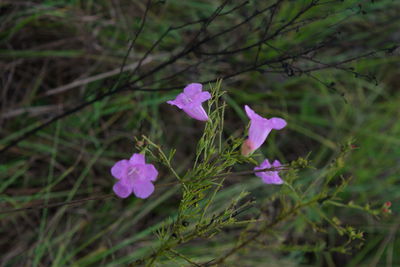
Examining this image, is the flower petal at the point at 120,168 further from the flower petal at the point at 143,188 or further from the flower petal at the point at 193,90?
the flower petal at the point at 193,90

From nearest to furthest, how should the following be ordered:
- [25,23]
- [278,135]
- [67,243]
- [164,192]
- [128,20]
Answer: [67,243], [25,23], [164,192], [128,20], [278,135]

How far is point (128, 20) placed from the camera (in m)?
2.85

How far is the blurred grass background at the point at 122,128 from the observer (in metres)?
2.35

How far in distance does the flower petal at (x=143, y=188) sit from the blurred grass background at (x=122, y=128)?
1.06m

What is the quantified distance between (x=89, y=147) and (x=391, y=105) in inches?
87.5

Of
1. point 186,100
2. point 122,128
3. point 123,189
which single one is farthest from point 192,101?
point 122,128

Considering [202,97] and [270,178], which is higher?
[202,97]

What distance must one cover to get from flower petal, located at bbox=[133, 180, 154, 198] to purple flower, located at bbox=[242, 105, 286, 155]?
28cm

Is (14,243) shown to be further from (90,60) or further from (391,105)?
(391,105)

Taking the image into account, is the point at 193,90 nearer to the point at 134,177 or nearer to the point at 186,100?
the point at 186,100

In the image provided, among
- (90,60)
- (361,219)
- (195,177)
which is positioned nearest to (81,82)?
(90,60)

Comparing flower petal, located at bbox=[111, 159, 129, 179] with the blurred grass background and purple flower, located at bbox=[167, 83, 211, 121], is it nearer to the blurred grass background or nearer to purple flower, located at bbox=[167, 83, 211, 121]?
purple flower, located at bbox=[167, 83, 211, 121]

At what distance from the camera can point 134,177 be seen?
1027mm

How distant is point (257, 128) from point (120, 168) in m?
0.42
